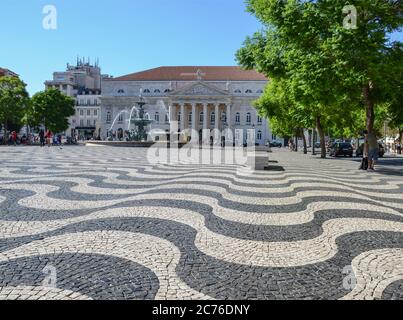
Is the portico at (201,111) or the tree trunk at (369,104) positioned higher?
the portico at (201,111)

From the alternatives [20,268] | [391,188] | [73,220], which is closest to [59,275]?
[20,268]

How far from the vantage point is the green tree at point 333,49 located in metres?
13.4

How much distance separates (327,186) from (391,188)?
203 cm

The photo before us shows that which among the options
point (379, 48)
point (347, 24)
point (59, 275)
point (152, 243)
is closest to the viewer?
point (59, 275)

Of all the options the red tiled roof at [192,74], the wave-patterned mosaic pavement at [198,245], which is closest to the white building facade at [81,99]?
the red tiled roof at [192,74]

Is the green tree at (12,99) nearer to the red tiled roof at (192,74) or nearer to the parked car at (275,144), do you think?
the red tiled roof at (192,74)

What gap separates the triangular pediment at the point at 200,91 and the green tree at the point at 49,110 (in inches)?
1283

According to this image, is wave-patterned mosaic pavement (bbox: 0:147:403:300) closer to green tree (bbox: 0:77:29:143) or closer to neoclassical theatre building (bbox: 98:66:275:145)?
green tree (bbox: 0:77:29:143)

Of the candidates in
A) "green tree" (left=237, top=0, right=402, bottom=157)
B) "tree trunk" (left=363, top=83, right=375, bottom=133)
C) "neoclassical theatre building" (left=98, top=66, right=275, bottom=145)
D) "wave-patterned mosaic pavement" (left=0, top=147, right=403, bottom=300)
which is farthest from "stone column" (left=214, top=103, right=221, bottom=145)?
"wave-patterned mosaic pavement" (left=0, top=147, right=403, bottom=300)

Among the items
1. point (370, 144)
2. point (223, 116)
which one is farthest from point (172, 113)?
point (370, 144)

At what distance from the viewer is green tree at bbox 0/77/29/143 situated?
173 feet

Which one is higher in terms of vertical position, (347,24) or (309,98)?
(347,24)
